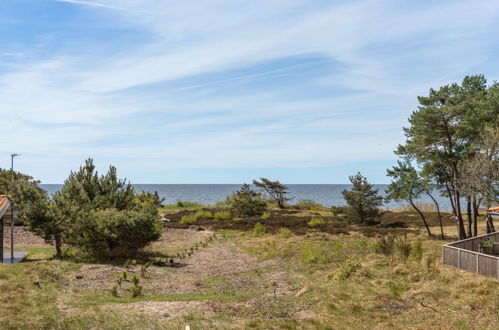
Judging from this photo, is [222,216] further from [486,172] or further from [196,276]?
[196,276]

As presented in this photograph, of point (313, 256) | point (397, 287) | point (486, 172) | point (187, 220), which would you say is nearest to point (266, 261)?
point (313, 256)

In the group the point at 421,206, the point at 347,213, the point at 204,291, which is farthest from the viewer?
the point at 421,206

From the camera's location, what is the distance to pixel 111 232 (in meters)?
23.9

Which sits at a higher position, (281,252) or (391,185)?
(391,185)

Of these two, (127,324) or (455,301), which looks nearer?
(127,324)

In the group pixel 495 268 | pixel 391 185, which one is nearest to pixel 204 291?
pixel 495 268

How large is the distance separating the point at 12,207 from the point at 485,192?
92.6 feet

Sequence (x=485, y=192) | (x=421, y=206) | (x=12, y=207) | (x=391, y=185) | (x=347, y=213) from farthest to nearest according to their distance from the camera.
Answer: (x=421, y=206), (x=347, y=213), (x=391, y=185), (x=485, y=192), (x=12, y=207)

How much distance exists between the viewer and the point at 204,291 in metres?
17.4

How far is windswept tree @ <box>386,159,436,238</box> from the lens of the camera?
35.7 meters

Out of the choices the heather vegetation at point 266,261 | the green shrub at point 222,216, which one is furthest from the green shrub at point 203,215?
the heather vegetation at point 266,261

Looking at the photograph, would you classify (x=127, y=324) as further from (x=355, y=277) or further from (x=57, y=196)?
(x=57, y=196)

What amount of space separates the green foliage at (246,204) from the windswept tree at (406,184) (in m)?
20.9

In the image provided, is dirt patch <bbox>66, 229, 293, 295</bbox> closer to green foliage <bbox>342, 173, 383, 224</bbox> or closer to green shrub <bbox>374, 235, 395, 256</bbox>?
green shrub <bbox>374, 235, 395, 256</bbox>
